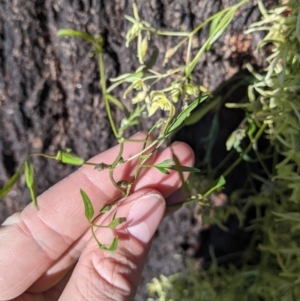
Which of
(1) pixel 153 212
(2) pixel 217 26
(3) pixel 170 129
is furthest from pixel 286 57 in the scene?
(1) pixel 153 212

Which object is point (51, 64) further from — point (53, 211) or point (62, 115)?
point (53, 211)

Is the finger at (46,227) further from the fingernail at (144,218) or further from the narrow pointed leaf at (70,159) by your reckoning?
the narrow pointed leaf at (70,159)

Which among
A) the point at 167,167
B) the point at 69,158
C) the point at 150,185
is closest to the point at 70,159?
the point at 69,158

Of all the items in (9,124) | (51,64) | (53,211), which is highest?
(51,64)

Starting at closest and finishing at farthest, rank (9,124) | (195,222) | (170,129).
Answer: (170,129) < (9,124) < (195,222)

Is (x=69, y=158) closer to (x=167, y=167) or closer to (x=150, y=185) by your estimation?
(x=167, y=167)

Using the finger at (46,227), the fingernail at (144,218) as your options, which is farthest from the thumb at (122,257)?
the finger at (46,227)

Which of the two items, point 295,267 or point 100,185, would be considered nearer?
point 295,267

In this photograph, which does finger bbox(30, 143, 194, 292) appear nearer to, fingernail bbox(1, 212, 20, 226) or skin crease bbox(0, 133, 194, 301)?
skin crease bbox(0, 133, 194, 301)
